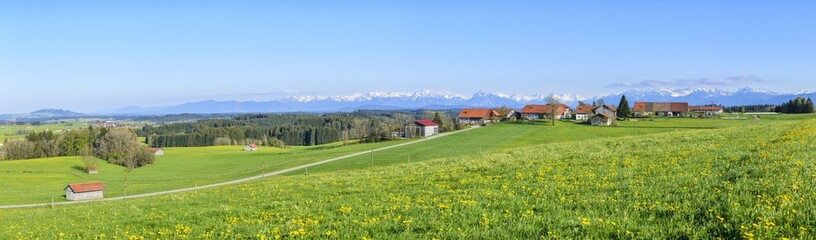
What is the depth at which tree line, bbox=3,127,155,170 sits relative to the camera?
127 m

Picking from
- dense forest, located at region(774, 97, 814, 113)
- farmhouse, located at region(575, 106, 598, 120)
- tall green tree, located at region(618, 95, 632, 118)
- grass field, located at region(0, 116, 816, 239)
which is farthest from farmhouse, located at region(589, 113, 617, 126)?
grass field, located at region(0, 116, 816, 239)

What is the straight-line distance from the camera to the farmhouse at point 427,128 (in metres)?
153

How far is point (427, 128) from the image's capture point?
155 meters

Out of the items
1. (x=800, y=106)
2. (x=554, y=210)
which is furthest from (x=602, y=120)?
(x=554, y=210)

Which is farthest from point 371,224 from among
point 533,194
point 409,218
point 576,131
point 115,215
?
point 576,131

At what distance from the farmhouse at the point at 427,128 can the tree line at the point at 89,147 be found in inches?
3005

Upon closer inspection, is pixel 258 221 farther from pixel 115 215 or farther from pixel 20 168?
pixel 20 168

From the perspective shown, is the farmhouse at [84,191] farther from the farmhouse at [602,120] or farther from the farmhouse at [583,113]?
the farmhouse at [583,113]

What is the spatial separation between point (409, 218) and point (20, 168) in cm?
13177

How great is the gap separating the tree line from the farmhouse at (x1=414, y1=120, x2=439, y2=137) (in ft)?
250

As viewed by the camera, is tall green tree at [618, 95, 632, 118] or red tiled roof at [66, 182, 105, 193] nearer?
red tiled roof at [66, 182, 105, 193]

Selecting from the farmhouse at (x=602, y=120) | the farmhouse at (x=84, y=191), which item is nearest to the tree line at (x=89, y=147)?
the farmhouse at (x=84, y=191)

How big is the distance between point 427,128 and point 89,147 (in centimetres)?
10505

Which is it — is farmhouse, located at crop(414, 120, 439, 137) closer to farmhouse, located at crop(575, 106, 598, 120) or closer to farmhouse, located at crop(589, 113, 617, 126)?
farmhouse, located at crop(589, 113, 617, 126)
